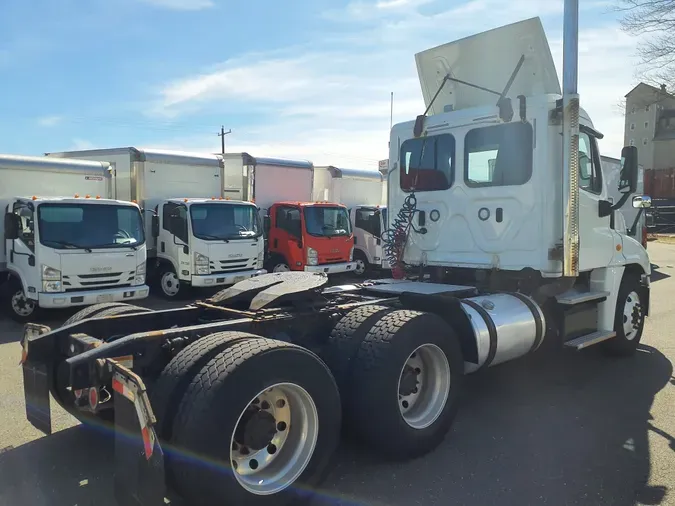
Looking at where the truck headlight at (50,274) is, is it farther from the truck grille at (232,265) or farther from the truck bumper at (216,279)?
the truck grille at (232,265)

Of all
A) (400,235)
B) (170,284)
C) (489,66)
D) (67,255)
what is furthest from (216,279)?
(489,66)

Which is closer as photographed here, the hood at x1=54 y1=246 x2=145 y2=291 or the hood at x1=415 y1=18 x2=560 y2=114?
the hood at x1=415 y1=18 x2=560 y2=114

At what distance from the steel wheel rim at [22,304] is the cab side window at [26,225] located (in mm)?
914

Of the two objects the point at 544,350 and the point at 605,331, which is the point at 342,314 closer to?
the point at 605,331

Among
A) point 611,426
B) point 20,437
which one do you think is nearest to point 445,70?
point 611,426

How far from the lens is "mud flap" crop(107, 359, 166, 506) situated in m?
2.68

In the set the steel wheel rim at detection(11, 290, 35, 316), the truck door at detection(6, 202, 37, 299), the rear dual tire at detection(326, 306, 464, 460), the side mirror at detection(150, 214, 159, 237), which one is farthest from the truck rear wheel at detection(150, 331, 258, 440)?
the side mirror at detection(150, 214, 159, 237)

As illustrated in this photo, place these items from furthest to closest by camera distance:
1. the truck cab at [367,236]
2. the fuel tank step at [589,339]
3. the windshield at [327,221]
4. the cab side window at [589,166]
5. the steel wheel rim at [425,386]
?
1. the truck cab at [367,236]
2. the windshield at [327,221]
3. the cab side window at [589,166]
4. the fuel tank step at [589,339]
5. the steel wheel rim at [425,386]

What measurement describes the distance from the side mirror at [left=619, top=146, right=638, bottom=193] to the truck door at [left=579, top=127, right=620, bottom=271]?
25cm

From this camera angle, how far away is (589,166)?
236 inches

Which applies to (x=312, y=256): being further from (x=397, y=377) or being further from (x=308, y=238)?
(x=397, y=377)

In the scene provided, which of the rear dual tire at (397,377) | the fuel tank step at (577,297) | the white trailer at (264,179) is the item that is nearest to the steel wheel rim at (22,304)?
the white trailer at (264,179)

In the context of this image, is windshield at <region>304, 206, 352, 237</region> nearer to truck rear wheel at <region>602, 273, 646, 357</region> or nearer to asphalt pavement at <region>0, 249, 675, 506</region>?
truck rear wheel at <region>602, 273, 646, 357</region>

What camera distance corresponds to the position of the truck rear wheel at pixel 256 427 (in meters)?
2.85
